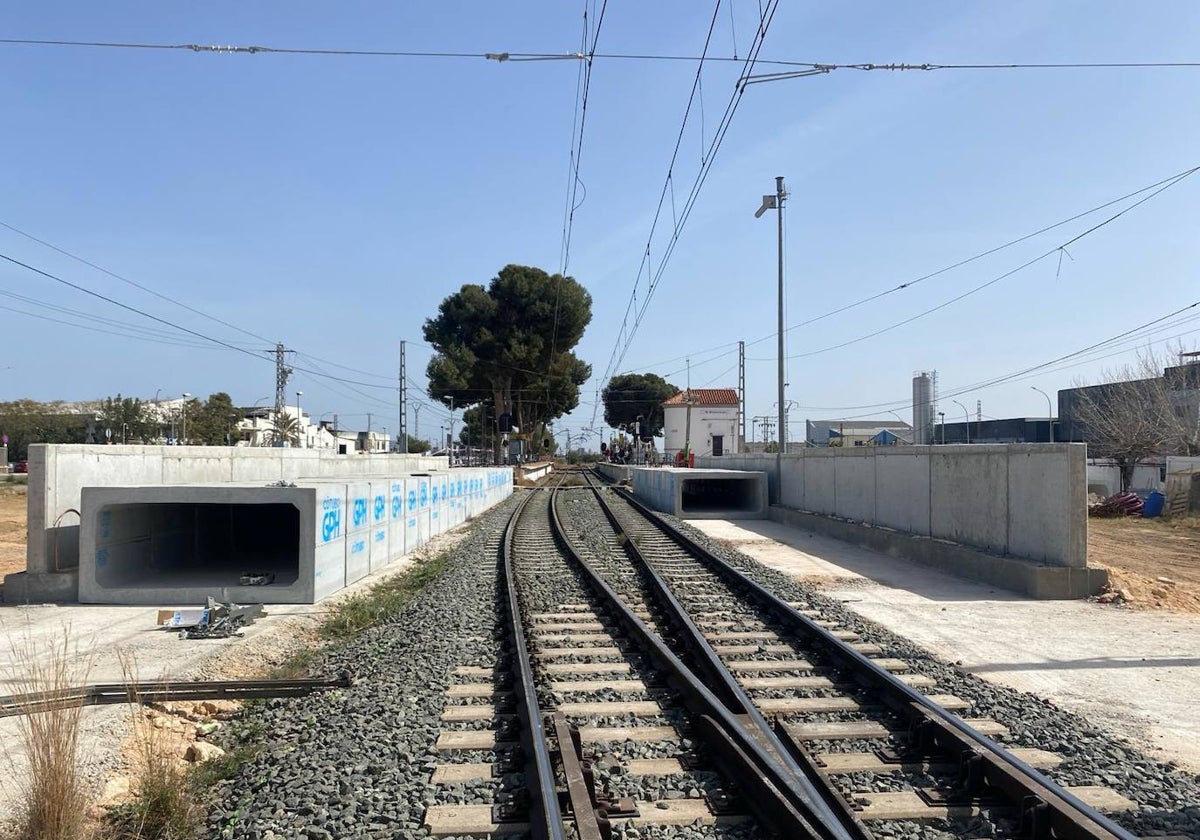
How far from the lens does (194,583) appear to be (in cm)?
1204

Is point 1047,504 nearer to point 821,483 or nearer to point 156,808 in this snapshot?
point 821,483

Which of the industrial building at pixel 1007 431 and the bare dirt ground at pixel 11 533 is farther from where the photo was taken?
the industrial building at pixel 1007 431

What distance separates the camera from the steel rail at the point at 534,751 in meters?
4.24

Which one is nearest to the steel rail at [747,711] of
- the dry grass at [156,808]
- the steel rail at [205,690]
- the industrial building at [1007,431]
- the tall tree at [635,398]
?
the steel rail at [205,690]

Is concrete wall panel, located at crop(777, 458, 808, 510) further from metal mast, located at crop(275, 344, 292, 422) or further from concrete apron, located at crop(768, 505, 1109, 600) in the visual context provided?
metal mast, located at crop(275, 344, 292, 422)

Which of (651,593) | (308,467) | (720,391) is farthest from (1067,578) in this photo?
(720,391)

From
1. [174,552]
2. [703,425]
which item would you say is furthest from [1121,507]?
[703,425]

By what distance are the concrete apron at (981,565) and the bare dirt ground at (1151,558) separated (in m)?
0.63

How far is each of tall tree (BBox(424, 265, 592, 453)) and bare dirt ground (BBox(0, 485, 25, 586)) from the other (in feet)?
101

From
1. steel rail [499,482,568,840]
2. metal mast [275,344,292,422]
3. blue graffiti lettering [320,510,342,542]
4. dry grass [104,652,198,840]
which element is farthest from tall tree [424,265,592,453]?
dry grass [104,652,198,840]

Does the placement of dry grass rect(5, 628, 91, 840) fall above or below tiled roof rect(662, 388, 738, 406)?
below

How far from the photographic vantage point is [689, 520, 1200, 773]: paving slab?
6410 millimetres

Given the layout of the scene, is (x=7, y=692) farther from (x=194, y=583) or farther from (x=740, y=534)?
(x=740, y=534)

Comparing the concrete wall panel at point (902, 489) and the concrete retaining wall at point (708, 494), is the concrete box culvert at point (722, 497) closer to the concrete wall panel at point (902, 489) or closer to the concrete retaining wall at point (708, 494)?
the concrete retaining wall at point (708, 494)
